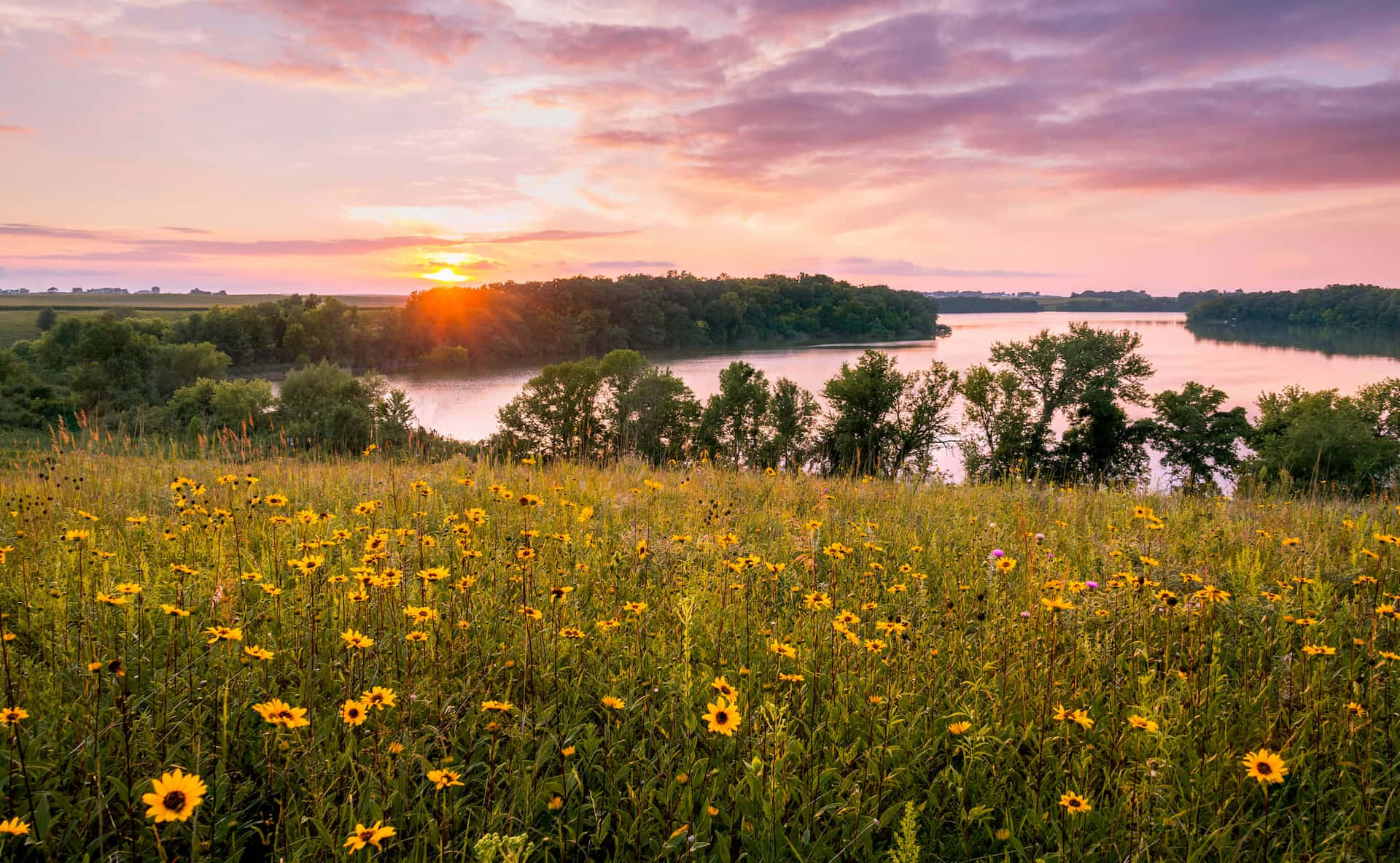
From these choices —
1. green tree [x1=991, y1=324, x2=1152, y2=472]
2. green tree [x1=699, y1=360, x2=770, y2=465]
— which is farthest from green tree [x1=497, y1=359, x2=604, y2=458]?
green tree [x1=991, y1=324, x2=1152, y2=472]

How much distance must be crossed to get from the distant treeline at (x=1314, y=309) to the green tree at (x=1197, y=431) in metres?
107

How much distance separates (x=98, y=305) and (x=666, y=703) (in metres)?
169

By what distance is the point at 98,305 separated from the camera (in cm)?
12781

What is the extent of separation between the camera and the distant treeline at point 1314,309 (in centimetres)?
11325

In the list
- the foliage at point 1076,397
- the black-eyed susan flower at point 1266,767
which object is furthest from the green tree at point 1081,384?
the black-eyed susan flower at point 1266,767

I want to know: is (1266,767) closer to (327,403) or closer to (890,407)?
→ (890,407)

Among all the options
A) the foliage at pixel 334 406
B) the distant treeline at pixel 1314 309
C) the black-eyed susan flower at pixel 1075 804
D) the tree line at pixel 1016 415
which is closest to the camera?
the black-eyed susan flower at pixel 1075 804

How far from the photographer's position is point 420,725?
7.68 ft

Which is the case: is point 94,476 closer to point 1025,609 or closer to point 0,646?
point 0,646

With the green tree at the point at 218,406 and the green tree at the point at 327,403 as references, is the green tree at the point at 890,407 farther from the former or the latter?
the green tree at the point at 218,406

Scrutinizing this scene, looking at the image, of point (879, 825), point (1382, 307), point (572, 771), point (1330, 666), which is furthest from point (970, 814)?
point (1382, 307)

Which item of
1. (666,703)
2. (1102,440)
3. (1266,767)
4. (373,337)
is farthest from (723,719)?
(373,337)

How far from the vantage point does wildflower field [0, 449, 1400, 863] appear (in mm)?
1933

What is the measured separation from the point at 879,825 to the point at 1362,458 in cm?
4568
